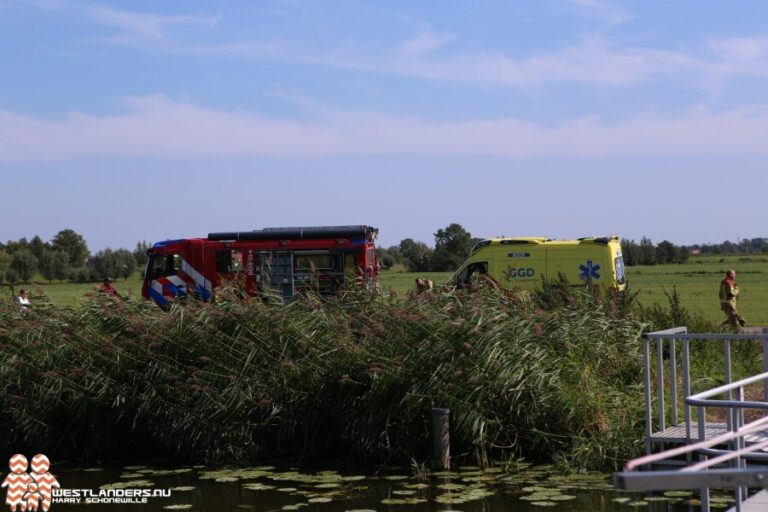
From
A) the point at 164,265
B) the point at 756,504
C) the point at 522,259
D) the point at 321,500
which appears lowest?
the point at 321,500

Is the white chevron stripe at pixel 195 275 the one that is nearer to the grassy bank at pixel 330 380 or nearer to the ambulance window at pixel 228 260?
the ambulance window at pixel 228 260

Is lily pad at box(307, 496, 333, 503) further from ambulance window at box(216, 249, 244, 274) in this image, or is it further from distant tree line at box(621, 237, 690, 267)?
distant tree line at box(621, 237, 690, 267)

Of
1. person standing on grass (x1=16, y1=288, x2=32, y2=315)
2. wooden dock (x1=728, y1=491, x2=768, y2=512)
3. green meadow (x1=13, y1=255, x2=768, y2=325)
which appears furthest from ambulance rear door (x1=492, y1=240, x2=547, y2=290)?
wooden dock (x1=728, y1=491, x2=768, y2=512)

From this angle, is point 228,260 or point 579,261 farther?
point 228,260

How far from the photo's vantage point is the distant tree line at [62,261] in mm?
106688

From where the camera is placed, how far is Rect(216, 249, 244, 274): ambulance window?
2945 centimetres

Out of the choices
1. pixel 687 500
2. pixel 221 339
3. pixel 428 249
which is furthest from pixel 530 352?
pixel 428 249

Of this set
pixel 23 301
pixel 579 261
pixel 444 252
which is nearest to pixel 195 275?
pixel 579 261

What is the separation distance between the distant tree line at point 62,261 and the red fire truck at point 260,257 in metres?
72.6

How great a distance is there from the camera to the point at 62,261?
116 meters

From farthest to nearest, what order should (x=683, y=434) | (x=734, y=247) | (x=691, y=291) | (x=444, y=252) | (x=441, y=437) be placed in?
(x=734, y=247)
(x=444, y=252)
(x=691, y=291)
(x=441, y=437)
(x=683, y=434)

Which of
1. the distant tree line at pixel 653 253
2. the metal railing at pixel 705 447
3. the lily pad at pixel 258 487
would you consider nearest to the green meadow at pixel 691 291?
the lily pad at pixel 258 487

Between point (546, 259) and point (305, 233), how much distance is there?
6.89 metres

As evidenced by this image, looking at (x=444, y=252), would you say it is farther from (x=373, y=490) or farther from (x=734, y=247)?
(x=734, y=247)
